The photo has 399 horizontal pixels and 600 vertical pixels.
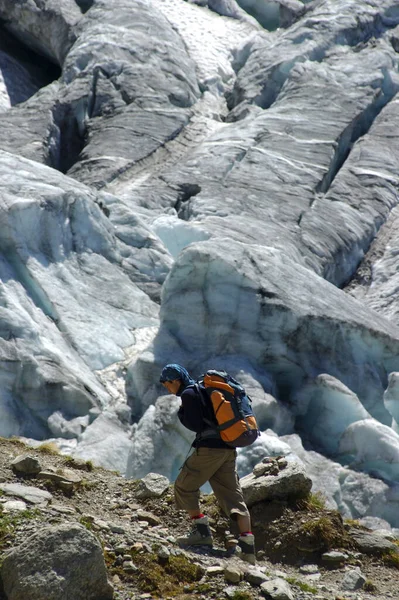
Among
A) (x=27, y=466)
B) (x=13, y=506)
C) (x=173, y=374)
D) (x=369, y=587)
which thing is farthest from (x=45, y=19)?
(x=369, y=587)

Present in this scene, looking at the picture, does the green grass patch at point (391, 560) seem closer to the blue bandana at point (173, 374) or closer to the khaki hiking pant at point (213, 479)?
the khaki hiking pant at point (213, 479)

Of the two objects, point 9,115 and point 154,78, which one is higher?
point 154,78

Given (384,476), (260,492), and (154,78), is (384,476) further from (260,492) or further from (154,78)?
(154,78)

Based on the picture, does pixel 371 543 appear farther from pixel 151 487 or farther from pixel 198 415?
pixel 198 415

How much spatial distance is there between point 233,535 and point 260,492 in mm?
1320

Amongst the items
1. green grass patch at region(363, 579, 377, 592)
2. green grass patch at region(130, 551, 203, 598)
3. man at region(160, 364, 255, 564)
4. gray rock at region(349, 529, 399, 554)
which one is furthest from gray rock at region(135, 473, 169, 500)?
green grass patch at region(363, 579, 377, 592)

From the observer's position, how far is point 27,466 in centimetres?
1205

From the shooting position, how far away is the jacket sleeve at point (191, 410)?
35.0 feet

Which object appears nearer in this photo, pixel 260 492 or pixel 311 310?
pixel 260 492

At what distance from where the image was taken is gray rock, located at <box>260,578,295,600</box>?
368 inches

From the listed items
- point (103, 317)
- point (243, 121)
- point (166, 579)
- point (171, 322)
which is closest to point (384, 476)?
point (171, 322)

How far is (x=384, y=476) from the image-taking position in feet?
71.3

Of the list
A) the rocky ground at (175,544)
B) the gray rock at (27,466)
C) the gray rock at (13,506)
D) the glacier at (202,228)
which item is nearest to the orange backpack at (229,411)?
the rocky ground at (175,544)

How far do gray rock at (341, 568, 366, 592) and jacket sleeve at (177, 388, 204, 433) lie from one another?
263 centimetres
